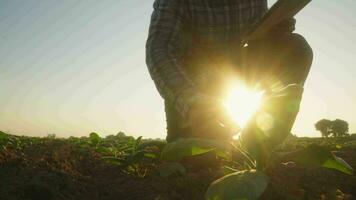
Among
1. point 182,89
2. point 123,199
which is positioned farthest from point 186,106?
point 123,199

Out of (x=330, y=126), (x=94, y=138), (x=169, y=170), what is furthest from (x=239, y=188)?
(x=330, y=126)

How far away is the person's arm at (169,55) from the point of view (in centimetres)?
223

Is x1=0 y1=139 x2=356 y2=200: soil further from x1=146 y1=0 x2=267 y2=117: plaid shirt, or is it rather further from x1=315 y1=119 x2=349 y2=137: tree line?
x1=315 y1=119 x2=349 y2=137: tree line

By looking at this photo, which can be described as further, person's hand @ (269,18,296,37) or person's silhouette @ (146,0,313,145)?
person's hand @ (269,18,296,37)

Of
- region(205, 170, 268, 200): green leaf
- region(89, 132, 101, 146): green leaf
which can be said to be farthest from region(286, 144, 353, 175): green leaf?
region(89, 132, 101, 146): green leaf

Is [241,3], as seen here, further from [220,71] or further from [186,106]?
[186,106]

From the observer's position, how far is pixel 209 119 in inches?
74.1

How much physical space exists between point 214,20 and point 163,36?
66 cm

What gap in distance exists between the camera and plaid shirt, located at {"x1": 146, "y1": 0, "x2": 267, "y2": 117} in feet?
7.58

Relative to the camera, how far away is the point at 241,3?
3.17m

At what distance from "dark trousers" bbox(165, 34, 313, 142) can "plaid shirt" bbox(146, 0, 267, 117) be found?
25 centimetres

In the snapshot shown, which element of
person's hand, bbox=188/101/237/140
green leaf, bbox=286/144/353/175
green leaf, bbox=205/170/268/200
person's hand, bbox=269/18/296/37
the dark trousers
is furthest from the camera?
person's hand, bbox=269/18/296/37

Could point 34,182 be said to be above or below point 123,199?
above

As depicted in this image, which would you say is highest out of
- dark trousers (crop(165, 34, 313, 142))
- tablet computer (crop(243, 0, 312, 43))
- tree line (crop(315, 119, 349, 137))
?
tablet computer (crop(243, 0, 312, 43))
